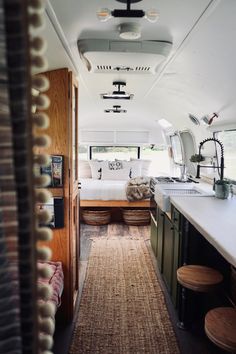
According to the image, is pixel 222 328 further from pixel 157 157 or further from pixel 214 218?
pixel 157 157

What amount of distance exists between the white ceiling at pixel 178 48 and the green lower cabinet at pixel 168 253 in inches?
49.0

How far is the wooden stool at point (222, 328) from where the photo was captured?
1501 mm

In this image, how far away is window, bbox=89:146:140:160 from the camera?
7086 mm

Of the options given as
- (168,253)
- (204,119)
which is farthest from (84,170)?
(168,253)

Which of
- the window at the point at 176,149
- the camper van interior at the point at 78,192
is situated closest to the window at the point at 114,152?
the window at the point at 176,149

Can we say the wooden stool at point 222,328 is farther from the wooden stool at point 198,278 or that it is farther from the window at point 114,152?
the window at point 114,152

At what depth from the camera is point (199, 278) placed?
217 cm

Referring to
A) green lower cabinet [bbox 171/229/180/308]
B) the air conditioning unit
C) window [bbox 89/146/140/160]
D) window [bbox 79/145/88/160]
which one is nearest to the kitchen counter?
green lower cabinet [bbox 171/229/180/308]

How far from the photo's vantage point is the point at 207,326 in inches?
64.0

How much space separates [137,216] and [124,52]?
3733 mm

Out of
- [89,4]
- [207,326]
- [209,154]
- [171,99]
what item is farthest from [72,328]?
[171,99]

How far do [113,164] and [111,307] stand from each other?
3.88 meters

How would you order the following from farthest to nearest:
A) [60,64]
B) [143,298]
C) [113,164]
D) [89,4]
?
[113,164]
[143,298]
[60,64]
[89,4]

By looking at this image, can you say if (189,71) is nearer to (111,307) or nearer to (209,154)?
(209,154)
